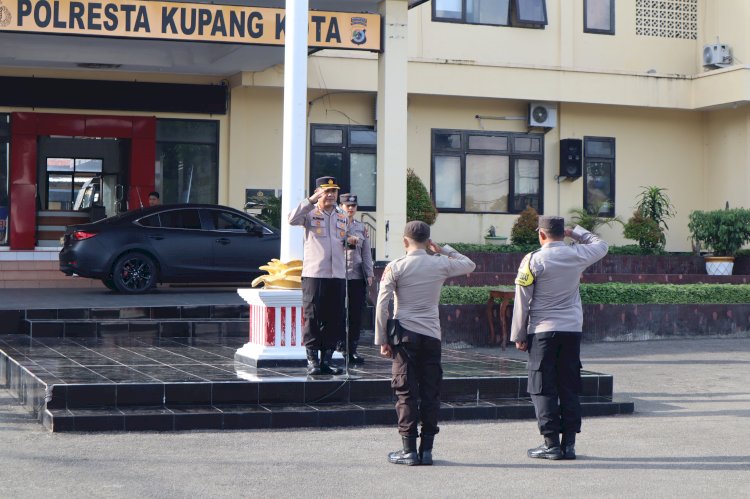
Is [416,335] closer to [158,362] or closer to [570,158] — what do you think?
[158,362]

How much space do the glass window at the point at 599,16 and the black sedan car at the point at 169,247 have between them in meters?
8.91

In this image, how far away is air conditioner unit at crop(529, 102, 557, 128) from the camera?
23.2 meters

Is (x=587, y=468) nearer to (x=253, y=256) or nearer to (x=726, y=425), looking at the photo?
(x=726, y=425)

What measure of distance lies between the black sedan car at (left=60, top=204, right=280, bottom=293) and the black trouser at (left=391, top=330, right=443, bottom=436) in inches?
390

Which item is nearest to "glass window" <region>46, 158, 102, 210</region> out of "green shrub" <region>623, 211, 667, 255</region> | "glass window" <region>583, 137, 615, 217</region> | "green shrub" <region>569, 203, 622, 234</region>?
"green shrub" <region>569, 203, 622, 234</region>

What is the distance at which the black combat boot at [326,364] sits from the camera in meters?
10.9

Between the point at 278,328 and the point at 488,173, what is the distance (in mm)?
12652

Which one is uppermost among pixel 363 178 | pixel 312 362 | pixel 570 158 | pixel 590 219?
pixel 570 158

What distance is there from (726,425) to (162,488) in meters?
5.21

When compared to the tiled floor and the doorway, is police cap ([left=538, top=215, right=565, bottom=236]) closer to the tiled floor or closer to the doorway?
the tiled floor

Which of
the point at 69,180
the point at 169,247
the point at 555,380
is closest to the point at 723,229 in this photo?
the point at 169,247

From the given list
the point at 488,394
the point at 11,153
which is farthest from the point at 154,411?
the point at 11,153

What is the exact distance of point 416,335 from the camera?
820cm

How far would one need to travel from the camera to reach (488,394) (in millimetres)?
10914
